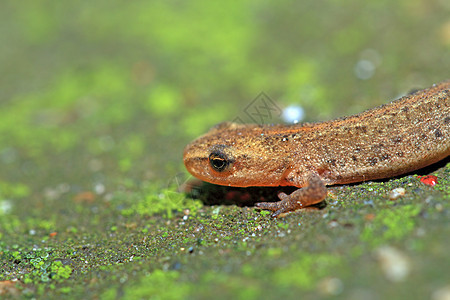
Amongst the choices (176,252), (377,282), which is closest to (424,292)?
(377,282)

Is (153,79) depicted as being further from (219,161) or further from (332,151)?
(332,151)

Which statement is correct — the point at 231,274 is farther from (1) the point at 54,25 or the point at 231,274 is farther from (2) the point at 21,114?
(1) the point at 54,25

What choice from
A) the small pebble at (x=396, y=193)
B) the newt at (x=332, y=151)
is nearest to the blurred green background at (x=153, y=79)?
the newt at (x=332, y=151)

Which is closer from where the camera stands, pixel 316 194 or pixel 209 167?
pixel 316 194

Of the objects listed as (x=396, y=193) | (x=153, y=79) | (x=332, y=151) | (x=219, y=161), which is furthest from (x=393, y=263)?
(x=153, y=79)

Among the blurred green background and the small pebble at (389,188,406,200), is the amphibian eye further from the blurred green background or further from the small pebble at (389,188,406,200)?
the small pebble at (389,188,406,200)

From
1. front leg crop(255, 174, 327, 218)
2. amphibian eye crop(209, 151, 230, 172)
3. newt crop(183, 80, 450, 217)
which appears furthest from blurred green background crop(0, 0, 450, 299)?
front leg crop(255, 174, 327, 218)
